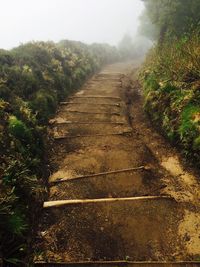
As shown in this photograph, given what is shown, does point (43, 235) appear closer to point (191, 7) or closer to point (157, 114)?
point (157, 114)

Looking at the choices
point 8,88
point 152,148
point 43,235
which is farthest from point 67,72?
point 43,235

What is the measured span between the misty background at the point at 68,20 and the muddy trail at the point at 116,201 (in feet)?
415

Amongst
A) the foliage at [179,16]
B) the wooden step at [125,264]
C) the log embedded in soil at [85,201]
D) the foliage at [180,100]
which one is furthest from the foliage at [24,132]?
the foliage at [179,16]

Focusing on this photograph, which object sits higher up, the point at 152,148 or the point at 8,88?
the point at 8,88

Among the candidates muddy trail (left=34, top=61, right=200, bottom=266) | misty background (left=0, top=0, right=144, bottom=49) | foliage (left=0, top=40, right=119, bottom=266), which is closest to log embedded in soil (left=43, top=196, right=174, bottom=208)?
muddy trail (left=34, top=61, right=200, bottom=266)

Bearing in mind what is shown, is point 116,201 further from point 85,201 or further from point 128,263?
point 128,263

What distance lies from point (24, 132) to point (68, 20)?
191 m

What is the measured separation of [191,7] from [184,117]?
6950 mm

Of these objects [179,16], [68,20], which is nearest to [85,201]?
[179,16]

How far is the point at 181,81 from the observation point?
8258mm

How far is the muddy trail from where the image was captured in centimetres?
417

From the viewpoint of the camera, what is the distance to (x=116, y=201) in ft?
16.9

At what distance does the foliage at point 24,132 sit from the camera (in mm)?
Answer: 4141

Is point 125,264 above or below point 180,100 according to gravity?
below
